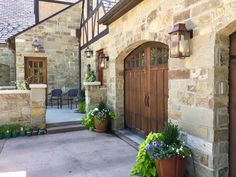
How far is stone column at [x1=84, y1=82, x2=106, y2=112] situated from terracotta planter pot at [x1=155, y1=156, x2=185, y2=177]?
3.65 metres

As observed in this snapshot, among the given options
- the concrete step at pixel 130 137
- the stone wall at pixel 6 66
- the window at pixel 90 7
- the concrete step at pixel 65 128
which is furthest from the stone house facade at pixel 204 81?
the stone wall at pixel 6 66

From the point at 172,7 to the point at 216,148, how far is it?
79.7 inches

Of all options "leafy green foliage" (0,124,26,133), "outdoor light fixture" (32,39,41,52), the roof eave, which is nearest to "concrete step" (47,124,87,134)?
"leafy green foliage" (0,124,26,133)

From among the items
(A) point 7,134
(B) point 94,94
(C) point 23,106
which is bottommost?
(A) point 7,134

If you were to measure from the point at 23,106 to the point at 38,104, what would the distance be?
0.35m

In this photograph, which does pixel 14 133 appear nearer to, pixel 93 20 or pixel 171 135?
pixel 171 135

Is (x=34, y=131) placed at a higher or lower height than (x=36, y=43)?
lower

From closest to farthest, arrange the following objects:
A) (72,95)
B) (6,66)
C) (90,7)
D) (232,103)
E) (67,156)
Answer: (232,103) < (67,156) < (90,7) < (72,95) < (6,66)

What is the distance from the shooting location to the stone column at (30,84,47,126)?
18.0 ft

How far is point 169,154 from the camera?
279 centimetres

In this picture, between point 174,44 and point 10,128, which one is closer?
point 174,44

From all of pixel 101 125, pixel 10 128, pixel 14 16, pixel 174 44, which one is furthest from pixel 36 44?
pixel 174 44

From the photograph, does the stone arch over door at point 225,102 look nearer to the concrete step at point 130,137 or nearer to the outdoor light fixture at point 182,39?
the outdoor light fixture at point 182,39

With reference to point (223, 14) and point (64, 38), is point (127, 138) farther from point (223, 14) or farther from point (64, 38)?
point (64, 38)
